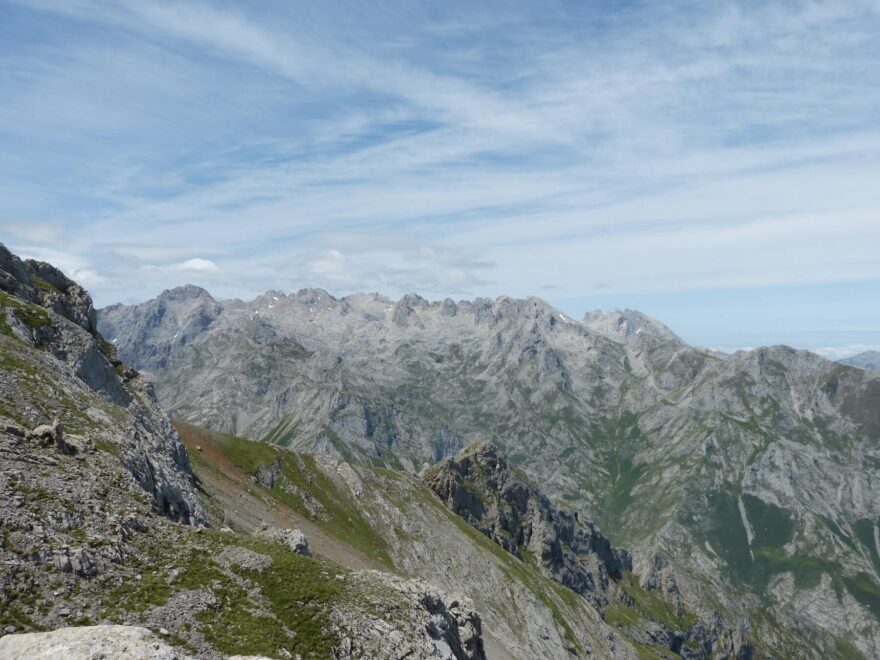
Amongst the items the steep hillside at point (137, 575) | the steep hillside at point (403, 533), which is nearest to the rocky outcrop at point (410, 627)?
the steep hillside at point (137, 575)

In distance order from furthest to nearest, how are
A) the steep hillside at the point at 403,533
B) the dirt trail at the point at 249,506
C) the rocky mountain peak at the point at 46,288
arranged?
the steep hillside at the point at 403,533 → the dirt trail at the point at 249,506 → the rocky mountain peak at the point at 46,288

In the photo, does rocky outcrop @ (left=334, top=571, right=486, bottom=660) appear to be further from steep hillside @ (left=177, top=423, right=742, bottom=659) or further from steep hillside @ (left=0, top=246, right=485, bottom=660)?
steep hillside @ (left=177, top=423, right=742, bottom=659)

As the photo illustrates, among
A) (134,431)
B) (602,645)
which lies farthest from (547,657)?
(134,431)

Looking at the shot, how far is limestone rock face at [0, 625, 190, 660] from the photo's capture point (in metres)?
19.9

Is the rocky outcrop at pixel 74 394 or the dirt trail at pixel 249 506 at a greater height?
the rocky outcrop at pixel 74 394

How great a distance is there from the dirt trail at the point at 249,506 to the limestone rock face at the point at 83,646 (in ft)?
247

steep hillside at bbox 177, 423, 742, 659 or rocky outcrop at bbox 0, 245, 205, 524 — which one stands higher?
rocky outcrop at bbox 0, 245, 205, 524

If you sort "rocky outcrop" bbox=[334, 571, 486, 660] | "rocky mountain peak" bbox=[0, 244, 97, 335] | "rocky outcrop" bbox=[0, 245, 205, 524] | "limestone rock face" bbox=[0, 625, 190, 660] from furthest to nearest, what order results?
"rocky mountain peak" bbox=[0, 244, 97, 335] < "rocky outcrop" bbox=[0, 245, 205, 524] < "rocky outcrop" bbox=[334, 571, 486, 660] < "limestone rock face" bbox=[0, 625, 190, 660]

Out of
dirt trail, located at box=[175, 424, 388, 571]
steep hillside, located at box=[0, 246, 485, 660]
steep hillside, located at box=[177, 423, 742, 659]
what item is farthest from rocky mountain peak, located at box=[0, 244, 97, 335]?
steep hillside, located at box=[177, 423, 742, 659]

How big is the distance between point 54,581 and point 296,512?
111988mm

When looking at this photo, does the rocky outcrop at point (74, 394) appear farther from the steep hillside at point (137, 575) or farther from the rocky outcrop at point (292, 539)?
the rocky outcrop at point (292, 539)

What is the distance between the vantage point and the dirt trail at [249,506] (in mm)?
107062

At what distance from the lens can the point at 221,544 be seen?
146 feet

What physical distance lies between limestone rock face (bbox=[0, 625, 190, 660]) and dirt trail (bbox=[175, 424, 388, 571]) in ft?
247
